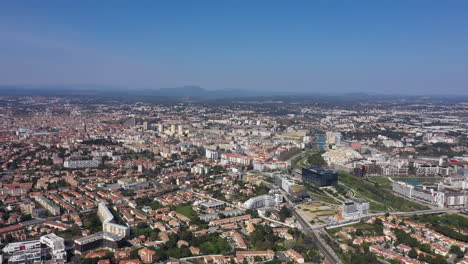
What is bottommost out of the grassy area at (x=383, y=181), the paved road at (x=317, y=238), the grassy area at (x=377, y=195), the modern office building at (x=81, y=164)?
the grassy area at (x=383, y=181)

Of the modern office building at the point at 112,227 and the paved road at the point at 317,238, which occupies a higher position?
the modern office building at the point at 112,227

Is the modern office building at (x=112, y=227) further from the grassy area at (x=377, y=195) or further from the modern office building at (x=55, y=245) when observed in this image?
the grassy area at (x=377, y=195)

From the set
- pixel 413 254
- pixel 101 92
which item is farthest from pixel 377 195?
pixel 101 92

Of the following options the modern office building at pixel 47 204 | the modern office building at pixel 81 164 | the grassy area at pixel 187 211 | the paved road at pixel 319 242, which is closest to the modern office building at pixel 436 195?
the paved road at pixel 319 242

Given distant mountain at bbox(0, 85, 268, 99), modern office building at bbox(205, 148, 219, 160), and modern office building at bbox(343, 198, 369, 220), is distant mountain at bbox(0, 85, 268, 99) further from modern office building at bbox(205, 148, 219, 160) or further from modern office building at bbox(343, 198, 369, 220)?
modern office building at bbox(343, 198, 369, 220)

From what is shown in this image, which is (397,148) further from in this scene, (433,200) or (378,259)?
(378,259)

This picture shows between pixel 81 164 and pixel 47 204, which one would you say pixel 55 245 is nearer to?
pixel 47 204

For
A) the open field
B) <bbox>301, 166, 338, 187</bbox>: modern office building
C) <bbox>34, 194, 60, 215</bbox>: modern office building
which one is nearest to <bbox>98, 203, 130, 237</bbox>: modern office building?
<bbox>34, 194, 60, 215</bbox>: modern office building

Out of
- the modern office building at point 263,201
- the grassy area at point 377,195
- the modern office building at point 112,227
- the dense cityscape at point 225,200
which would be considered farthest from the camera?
the grassy area at point 377,195
